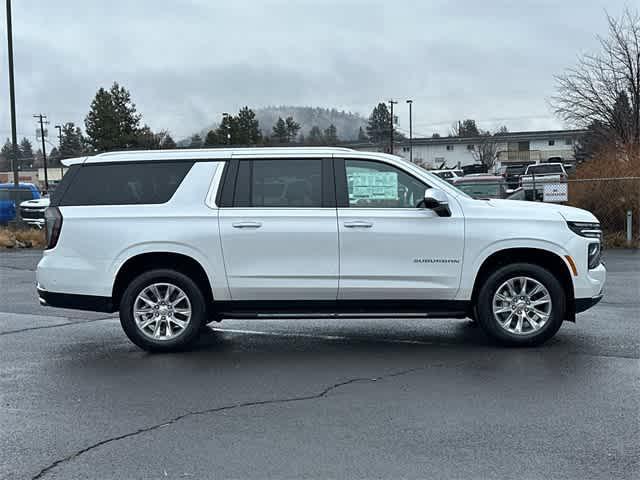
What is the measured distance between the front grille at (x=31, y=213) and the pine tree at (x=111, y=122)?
41.1 metres

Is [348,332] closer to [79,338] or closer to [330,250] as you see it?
[330,250]

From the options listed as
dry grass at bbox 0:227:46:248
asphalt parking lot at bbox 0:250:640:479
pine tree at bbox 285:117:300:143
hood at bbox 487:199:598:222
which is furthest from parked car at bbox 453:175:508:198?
pine tree at bbox 285:117:300:143

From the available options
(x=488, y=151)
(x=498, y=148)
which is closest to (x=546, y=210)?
(x=488, y=151)

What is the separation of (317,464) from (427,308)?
319cm

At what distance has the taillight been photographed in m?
7.59

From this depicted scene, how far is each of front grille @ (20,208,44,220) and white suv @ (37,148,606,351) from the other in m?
18.1

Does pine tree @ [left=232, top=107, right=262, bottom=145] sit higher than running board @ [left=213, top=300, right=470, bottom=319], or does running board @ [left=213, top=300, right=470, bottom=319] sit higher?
pine tree @ [left=232, top=107, right=262, bottom=145]

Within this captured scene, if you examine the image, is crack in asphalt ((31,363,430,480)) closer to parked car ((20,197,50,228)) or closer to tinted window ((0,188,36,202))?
parked car ((20,197,50,228))

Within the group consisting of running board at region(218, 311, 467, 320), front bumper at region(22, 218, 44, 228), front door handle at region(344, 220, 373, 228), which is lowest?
running board at region(218, 311, 467, 320)

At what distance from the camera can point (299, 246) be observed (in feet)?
24.2

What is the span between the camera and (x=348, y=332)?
8.70 metres

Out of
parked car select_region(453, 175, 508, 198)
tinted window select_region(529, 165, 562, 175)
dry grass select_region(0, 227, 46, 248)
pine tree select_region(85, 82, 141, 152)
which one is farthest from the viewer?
pine tree select_region(85, 82, 141, 152)

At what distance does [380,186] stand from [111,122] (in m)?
62.2

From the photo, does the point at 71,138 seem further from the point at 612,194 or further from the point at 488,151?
the point at 612,194
